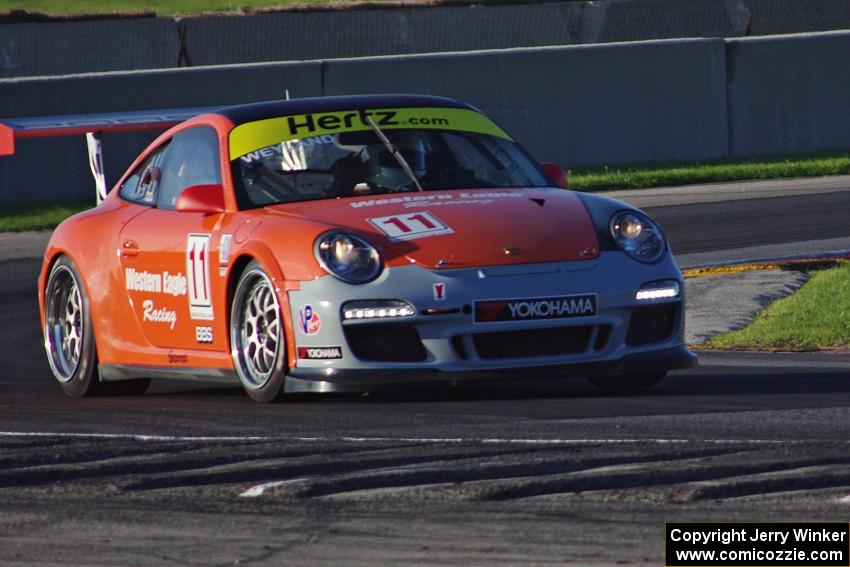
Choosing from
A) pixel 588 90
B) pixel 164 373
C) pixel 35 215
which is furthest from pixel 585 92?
pixel 164 373

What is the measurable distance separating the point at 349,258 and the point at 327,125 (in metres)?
1.17

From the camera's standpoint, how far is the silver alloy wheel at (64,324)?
9250mm

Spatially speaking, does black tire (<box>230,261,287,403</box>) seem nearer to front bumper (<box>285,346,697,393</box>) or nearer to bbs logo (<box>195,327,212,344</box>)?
front bumper (<box>285,346,697,393</box>)

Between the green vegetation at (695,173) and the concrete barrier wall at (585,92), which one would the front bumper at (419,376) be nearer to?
the green vegetation at (695,173)

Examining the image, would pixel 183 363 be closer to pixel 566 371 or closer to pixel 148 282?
pixel 148 282

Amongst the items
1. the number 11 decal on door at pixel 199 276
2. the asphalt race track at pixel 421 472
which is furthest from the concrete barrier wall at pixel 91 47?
the asphalt race track at pixel 421 472

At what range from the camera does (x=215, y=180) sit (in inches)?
337

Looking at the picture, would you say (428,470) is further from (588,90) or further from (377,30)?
(377,30)

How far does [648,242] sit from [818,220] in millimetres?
8843

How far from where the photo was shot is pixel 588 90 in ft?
70.0

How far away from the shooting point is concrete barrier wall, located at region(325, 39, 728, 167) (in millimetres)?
20938

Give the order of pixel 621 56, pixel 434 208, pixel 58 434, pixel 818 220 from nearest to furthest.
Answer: pixel 58 434, pixel 434 208, pixel 818 220, pixel 621 56

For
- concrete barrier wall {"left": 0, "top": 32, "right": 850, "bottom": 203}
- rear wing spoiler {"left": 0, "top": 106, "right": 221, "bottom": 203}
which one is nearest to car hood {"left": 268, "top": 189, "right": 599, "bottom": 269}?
rear wing spoiler {"left": 0, "top": 106, "right": 221, "bottom": 203}

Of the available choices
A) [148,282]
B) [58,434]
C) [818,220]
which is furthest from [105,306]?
[818,220]
